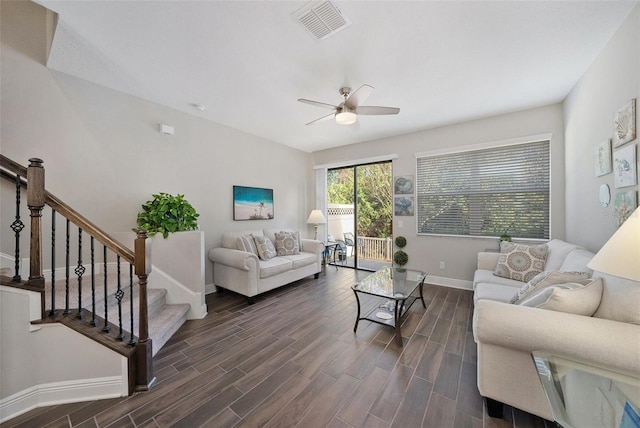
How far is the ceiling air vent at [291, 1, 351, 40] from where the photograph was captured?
1.60 m

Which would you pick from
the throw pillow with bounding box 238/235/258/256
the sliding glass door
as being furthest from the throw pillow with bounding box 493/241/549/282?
the throw pillow with bounding box 238/235/258/256

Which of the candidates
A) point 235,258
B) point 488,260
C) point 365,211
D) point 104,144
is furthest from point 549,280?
point 104,144

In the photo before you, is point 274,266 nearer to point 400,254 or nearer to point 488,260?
point 400,254

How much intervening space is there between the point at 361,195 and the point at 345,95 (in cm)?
293

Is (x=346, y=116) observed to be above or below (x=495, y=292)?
above

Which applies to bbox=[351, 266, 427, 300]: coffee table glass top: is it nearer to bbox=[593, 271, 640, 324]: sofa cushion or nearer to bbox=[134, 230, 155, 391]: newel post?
bbox=[593, 271, 640, 324]: sofa cushion

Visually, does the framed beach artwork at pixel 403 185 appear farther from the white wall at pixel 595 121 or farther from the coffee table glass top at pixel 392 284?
the white wall at pixel 595 121

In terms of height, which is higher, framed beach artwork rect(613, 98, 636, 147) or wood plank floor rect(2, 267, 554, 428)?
framed beach artwork rect(613, 98, 636, 147)

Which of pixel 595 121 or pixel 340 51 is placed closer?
pixel 340 51

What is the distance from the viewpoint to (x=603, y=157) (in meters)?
2.05

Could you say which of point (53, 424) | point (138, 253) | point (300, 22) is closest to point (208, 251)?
point (138, 253)

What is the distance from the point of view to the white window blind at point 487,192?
10.7 feet

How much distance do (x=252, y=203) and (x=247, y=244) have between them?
3.45ft

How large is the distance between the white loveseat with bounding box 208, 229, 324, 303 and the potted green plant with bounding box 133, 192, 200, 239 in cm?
74
